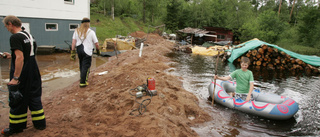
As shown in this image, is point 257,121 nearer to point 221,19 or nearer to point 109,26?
point 109,26

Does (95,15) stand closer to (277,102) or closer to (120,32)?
(120,32)

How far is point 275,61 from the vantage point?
13.6 m

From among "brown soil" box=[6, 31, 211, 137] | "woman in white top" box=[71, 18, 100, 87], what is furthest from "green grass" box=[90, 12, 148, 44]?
"brown soil" box=[6, 31, 211, 137]

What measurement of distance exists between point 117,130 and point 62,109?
6.20 feet

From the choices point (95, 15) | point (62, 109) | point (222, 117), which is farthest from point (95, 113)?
point (95, 15)

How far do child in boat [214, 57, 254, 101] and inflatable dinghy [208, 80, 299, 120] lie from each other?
0.83ft

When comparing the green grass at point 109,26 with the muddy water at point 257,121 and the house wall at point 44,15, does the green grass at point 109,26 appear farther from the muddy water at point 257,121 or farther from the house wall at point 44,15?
the muddy water at point 257,121

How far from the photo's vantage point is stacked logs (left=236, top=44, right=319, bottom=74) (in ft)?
42.5

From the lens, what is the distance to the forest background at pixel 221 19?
2242 cm

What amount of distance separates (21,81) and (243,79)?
17.2 feet

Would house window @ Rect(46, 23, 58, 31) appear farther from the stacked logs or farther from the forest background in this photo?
the stacked logs

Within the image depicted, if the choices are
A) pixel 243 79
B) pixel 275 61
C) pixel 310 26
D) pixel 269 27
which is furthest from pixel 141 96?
pixel 310 26

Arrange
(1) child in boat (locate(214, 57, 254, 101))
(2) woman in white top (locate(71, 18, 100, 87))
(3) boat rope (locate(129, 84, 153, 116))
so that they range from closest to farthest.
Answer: (3) boat rope (locate(129, 84, 153, 116))
(1) child in boat (locate(214, 57, 254, 101))
(2) woman in white top (locate(71, 18, 100, 87))

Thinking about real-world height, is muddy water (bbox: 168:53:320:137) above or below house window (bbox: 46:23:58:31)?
below
